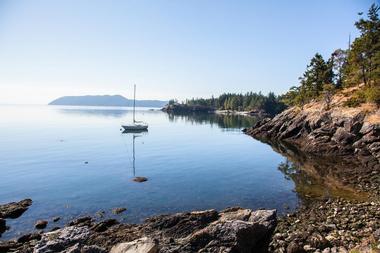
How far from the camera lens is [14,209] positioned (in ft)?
85.0

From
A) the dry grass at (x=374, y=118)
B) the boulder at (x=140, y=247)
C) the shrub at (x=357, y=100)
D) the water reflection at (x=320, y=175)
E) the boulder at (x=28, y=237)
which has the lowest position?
the boulder at (x=28, y=237)

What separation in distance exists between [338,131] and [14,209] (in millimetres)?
54108

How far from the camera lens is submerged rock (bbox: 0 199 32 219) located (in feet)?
82.0

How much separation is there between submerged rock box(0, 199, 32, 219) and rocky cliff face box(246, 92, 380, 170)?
139 ft

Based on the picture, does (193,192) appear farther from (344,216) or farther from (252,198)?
(344,216)

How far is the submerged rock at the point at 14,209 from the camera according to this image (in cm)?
2500

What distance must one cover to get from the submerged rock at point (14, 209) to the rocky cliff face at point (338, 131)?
1669 inches

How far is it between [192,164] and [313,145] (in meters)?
26.5

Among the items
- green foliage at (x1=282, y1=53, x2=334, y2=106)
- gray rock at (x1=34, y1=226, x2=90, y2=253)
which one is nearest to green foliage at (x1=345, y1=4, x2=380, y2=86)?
green foliage at (x1=282, y1=53, x2=334, y2=106)

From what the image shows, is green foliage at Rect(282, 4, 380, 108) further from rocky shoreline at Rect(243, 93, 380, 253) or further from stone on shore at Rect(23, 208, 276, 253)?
stone on shore at Rect(23, 208, 276, 253)

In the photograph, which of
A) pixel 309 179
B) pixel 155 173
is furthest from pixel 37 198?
pixel 309 179

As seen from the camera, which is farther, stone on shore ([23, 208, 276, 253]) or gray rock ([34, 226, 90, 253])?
gray rock ([34, 226, 90, 253])

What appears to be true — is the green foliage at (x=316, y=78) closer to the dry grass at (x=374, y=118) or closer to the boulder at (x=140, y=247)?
the dry grass at (x=374, y=118)

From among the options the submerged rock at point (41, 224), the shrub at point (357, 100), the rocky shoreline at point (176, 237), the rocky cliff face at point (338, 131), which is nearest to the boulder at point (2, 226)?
the submerged rock at point (41, 224)
